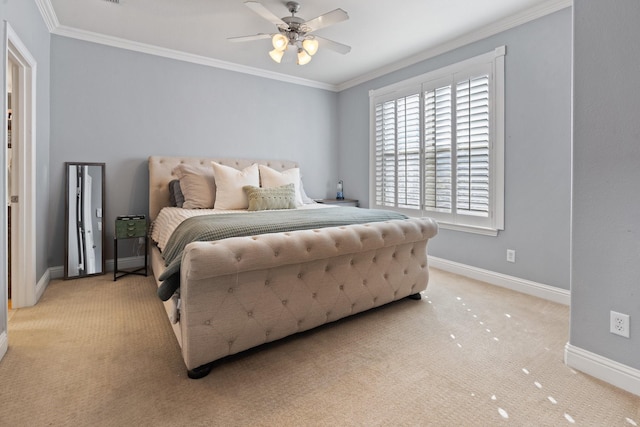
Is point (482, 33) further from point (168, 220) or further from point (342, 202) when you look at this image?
point (168, 220)

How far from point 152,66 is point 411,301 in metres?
3.90

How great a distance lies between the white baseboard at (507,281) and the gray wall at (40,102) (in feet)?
13.6

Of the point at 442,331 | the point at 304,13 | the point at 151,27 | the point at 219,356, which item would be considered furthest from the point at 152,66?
the point at 442,331

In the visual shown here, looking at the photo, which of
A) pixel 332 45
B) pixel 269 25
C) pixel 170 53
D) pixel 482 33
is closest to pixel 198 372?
pixel 332 45

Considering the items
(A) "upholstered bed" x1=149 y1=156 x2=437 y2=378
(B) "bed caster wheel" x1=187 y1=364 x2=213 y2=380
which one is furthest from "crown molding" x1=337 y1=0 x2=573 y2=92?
(B) "bed caster wheel" x1=187 y1=364 x2=213 y2=380

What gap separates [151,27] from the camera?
3420mm

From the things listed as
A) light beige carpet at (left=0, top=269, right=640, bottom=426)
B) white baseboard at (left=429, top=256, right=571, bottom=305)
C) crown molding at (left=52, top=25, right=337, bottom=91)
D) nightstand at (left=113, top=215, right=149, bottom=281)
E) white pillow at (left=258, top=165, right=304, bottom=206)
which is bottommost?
light beige carpet at (left=0, top=269, right=640, bottom=426)

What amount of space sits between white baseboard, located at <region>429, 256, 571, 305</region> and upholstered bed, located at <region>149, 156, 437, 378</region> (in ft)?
3.46

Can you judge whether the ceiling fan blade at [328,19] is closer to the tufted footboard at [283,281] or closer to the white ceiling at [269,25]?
the white ceiling at [269,25]

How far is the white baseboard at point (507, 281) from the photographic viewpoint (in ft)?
9.70

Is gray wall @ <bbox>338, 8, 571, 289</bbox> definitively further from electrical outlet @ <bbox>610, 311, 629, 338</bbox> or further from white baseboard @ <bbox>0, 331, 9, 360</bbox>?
white baseboard @ <bbox>0, 331, 9, 360</bbox>

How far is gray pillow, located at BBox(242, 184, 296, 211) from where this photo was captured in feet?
11.0

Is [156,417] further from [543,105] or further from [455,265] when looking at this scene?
[543,105]

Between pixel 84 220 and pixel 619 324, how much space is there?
446 centimetres
